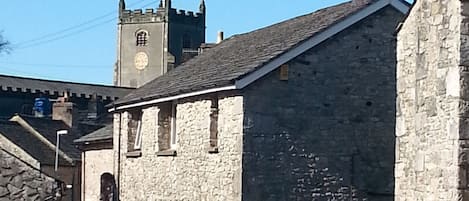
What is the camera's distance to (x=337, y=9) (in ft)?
80.5

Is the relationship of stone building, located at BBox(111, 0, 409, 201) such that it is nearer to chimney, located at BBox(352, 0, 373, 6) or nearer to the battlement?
chimney, located at BBox(352, 0, 373, 6)

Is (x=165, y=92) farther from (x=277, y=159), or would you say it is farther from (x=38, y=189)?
(x=38, y=189)

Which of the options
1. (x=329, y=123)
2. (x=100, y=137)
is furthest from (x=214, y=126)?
(x=100, y=137)

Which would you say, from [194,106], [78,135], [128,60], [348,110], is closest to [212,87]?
[194,106]

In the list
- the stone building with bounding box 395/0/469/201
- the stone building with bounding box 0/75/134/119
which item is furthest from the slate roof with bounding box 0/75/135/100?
the stone building with bounding box 395/0/469/201

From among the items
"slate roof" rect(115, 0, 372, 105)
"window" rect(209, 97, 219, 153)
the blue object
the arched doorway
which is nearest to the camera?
"slate roof" rect(115, 0, 372, 105)

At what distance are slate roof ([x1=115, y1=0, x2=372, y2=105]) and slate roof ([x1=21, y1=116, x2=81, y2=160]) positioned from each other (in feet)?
20.7

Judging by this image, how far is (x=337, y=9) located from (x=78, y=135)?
16192 millimetres

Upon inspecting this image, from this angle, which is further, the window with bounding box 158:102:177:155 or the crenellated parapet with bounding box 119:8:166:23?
the crenellated parapet with bounding box 119:8:166:23

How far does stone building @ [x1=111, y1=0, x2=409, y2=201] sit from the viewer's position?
22.2 m

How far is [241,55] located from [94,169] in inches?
376

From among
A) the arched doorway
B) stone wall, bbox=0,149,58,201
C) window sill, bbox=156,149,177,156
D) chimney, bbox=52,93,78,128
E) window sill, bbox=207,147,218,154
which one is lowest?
the arched doorway

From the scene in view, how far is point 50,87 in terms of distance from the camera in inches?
2562

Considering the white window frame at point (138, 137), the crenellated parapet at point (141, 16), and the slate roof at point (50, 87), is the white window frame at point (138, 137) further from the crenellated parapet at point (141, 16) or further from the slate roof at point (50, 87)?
the crenellated parapet at point (141, 16)
